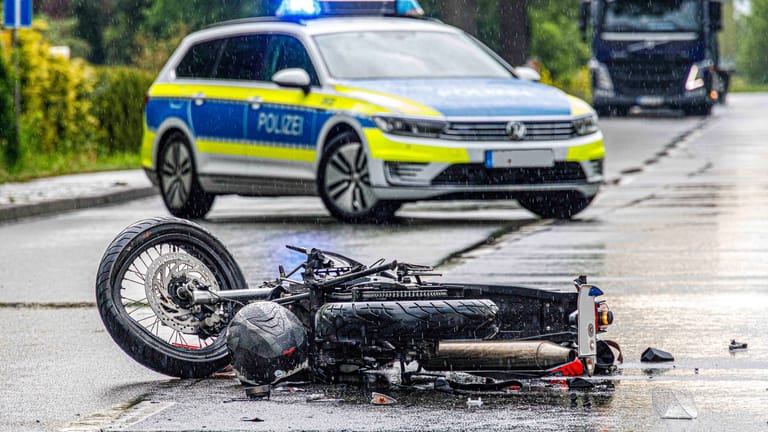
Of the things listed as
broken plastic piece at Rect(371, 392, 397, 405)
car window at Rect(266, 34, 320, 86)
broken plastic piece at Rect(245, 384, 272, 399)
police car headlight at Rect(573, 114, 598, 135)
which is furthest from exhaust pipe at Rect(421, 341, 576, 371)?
car window at Rect(266, 34, 320, 86)

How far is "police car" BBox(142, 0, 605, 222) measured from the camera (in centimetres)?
1396

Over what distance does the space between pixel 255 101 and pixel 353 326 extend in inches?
355

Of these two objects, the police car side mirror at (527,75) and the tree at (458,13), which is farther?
the tree at (458,13)

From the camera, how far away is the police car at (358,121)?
14.0 metres

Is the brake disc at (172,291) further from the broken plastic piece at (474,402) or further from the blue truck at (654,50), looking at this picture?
the blue truck at (654,50)

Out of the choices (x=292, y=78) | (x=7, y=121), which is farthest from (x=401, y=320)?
(x=7, y=121)

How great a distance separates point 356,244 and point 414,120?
1.66 meters

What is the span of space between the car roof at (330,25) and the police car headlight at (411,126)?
177 cm

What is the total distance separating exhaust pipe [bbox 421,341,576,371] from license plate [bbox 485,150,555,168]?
7.24 m

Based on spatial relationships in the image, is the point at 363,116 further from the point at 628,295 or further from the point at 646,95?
the point at 646,95

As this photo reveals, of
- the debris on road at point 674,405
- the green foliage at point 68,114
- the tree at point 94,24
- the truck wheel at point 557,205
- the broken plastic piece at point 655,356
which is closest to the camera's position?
the debris on road at point 674,405

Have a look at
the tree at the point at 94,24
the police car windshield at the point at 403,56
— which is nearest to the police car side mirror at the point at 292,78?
the police car windshield at the point at 403,56

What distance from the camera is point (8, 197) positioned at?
1758cm

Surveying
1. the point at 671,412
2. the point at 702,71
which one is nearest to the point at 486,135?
the point at 671,412
